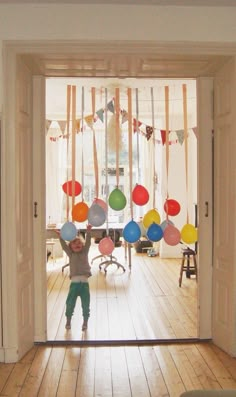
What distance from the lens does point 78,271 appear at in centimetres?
465

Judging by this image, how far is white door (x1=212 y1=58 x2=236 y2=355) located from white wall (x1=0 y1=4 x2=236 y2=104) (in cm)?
38

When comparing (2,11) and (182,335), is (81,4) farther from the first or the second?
(182,335)

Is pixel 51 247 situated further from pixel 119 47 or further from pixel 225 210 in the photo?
pixel 119 47

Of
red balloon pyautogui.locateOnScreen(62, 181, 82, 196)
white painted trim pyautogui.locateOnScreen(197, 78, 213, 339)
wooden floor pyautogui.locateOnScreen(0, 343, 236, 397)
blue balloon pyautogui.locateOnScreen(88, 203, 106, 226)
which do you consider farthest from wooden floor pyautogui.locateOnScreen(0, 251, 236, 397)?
red balloon pyautogui.locateOnScreen(62, 181, 82, 196)

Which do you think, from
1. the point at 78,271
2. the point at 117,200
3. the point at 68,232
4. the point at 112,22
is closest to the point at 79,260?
the point at 78,271

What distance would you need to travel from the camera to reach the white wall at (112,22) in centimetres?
349

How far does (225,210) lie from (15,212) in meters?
1.71

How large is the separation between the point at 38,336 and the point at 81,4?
2.78 metres

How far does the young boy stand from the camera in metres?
4.61

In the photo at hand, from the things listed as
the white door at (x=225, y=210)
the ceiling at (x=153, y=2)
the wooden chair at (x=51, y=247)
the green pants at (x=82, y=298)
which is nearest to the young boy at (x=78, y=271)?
the green pants at (x=82, y=298)

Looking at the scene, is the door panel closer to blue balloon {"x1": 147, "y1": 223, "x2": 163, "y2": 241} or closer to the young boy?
the young boy

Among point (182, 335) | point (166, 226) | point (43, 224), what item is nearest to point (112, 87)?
point (166, 226)

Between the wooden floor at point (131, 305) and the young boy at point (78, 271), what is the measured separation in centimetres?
18

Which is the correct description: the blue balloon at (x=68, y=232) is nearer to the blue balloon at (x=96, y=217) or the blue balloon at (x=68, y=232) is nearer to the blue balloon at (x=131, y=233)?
the blue balloon at (x=96, y=217)
